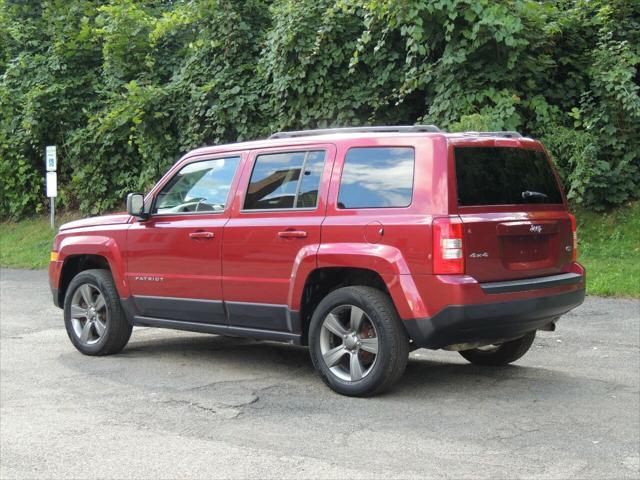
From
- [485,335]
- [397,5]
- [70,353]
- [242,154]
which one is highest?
[397,5]

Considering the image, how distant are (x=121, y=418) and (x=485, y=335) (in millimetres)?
2539

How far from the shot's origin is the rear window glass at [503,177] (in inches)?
234

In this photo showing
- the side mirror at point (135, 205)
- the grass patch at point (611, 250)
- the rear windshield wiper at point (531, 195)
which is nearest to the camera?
the rear windshield wiper at point (531, 195)

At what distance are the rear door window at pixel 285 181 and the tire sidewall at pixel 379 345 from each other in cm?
76

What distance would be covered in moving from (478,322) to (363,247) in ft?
3.16

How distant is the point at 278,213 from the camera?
663 cm

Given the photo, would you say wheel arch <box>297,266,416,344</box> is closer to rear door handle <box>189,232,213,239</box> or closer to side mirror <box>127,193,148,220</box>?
rear door handle <box>189,232,213,239</box>

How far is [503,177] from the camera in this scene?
20.3 ft

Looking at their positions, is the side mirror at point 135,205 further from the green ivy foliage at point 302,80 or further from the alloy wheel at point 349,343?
the green ivy foliage at point 302,80

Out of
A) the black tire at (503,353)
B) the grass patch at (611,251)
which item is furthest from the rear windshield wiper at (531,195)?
the grass patch at (611,251)

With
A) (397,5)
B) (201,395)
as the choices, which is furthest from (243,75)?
(201,395)

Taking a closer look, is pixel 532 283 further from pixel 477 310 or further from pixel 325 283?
pixel 325 283

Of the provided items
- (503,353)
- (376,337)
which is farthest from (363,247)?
(503,353)

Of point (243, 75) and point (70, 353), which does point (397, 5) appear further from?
point (70, 353)
